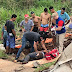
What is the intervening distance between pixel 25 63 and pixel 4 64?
28.6 inches

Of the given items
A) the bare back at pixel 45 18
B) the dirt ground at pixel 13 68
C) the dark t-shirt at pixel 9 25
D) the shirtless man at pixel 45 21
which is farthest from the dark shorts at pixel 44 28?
the dirt ground at pixel 13 68

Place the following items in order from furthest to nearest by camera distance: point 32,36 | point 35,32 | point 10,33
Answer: point 10,33 → point 35,32 → point 32,36

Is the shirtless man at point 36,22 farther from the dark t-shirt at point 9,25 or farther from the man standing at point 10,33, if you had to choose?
the dark t-shirt at point 9,25

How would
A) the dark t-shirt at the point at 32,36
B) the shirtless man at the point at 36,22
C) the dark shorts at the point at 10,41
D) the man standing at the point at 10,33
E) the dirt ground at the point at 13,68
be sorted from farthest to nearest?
the shirtless man at the point at 36,22 → the dark shorts at the point at 10,41 → the man standing at the point at 10,33 → the dark t-shirt at the point at 32,36 → the dirt ground at the point at 13,68

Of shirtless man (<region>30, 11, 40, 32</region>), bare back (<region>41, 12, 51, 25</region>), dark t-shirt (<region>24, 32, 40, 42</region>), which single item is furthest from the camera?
shirtless man (<region>30, 11, 40, 32</region>)

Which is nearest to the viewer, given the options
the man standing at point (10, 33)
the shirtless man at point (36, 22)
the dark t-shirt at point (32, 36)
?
the dark t-shirt at point (32, 36)

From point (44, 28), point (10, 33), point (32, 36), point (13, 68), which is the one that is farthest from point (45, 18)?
point (13, 68)

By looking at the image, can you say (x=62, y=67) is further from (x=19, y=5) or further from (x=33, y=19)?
(x=19, y=5)

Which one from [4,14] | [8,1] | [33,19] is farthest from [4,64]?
[8,1]

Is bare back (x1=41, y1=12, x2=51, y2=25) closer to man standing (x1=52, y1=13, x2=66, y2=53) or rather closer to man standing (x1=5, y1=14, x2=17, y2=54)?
man standing (x1=52, y1=13, x2=66, y2=53)

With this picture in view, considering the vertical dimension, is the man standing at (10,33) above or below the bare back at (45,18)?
below

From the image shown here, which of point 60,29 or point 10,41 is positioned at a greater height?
point 60,29

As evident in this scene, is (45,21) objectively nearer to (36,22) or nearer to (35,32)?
(36,22)

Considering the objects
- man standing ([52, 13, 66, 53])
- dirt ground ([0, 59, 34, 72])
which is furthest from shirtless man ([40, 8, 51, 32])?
dirt ground ([0, 59, 34, 72])
